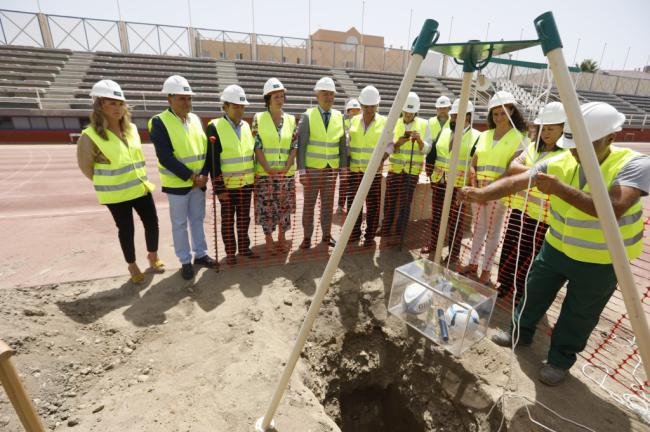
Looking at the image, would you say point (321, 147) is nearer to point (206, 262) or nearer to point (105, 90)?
point (206, 262)

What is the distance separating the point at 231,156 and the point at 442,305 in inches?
108

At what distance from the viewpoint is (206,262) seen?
13.9 feet

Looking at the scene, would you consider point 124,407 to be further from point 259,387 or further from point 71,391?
point 259,387

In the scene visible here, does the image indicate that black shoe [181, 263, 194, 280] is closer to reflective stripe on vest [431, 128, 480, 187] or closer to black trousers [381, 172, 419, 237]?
black trousers [381, 172, 419, 237]

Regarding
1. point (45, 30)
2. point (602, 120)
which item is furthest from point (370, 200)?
point (45, 30)

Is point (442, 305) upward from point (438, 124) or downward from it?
downward

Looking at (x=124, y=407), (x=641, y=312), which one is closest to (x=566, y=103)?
(x=641, y=312)

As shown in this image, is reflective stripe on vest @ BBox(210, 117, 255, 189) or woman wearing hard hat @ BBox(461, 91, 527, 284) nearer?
woman wearing hard hat @ BBox(461, 91, 527, 284)

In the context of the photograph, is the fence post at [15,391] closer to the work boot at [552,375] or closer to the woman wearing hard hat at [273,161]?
the woman wearing hard hat at [273,161]

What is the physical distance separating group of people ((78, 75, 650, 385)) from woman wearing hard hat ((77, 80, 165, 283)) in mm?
11

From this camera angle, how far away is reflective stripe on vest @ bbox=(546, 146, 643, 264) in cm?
212

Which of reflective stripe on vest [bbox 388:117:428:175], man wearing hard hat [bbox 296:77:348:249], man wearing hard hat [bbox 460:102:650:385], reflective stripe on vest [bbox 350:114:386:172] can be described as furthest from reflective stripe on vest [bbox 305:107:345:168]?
man wearing hard hat [bbox 460:102:650:385]

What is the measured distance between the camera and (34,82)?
655 inches

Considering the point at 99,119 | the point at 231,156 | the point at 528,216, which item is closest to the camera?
the point at 99,119
